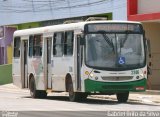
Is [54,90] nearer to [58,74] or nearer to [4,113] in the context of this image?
[58,74]

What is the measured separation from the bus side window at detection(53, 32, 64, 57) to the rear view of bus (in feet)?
7.90

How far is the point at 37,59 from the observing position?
28.7m

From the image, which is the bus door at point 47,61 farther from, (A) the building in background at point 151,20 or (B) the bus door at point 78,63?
(A) the building in background at point 151,20

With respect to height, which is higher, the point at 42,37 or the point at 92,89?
the point at 42,37

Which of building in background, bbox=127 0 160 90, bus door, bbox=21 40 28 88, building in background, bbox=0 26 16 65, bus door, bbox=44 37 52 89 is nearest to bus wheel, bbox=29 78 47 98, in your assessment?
bus door, bbox=21 40 28 88

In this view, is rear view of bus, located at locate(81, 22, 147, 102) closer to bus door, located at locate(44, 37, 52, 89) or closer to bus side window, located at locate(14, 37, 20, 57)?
bus door, located at locate(44, 37, 52, 89)

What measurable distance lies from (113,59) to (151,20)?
9235mm

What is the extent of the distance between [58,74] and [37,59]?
2598 mm

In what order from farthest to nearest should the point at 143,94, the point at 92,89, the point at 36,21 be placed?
the point at 36,21 → the point at 143,94 → the point at 92,89

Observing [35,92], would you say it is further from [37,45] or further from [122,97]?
[122,97]

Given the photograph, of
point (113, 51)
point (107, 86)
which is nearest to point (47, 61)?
point (113, 51)

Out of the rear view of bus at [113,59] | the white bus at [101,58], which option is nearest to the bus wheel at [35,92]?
the white bus at [101,58]

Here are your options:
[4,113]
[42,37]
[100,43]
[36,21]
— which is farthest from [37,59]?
[36,21]

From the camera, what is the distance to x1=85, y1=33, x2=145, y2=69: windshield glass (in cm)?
2367
